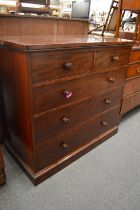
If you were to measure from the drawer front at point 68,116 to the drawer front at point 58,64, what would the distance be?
9.5 inches

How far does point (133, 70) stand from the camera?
1.89 meters

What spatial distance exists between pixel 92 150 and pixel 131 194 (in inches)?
19.8

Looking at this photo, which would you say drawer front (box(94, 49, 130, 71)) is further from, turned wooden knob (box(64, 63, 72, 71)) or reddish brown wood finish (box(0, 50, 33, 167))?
reddish brown wood finish (box(0, 50, 33, 167))

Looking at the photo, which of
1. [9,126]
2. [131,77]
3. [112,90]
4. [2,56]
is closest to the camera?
[2,56]

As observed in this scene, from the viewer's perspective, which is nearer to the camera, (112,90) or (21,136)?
(21,136)

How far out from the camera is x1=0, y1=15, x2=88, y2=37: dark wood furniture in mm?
1411

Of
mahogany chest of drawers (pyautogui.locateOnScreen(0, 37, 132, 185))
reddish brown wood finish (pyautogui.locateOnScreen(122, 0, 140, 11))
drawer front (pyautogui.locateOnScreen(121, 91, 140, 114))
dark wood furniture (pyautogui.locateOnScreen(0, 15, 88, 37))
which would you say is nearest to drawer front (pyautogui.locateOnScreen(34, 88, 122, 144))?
mahogany chest of drawers (pyautogui.locateOnScreen(0, 37, 132, 185))

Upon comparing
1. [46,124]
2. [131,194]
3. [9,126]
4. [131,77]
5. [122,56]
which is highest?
[122,56]

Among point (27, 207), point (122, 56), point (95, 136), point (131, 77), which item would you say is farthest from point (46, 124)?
point (131, 77)

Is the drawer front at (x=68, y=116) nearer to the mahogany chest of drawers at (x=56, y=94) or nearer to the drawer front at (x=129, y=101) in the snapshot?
the mahogany chest of drawers at (x=56, y=94)

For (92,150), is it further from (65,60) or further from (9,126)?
(65,60)

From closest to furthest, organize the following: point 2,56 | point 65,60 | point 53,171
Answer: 1. point 65,60
2. point 2,56
3. point 53,171

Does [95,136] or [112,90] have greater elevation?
[112,90]

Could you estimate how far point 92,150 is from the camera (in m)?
1.65
